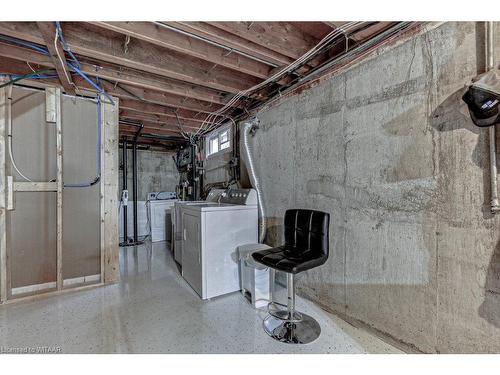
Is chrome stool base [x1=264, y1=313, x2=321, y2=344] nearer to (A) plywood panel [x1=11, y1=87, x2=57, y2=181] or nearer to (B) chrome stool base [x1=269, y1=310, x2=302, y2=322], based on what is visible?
(B) chrome stool base [x1=269, y1=310, x2=302, y2=322]

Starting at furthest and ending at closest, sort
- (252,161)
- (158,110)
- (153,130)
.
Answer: (153,130)
(158,110)
(252,161)

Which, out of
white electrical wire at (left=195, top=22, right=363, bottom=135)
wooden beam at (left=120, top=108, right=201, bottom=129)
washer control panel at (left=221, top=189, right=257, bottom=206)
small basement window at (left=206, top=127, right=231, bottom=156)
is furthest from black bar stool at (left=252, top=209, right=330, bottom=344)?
wooden beam at (left=120, top=108, right=201, bottom=129)

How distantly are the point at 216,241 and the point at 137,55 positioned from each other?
1.98 m

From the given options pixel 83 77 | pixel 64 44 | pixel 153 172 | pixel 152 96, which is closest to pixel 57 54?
pixel 64 44

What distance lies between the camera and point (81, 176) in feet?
8.73

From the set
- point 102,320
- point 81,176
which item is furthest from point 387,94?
point 81,176

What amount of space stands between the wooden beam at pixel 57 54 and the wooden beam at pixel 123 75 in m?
0.13

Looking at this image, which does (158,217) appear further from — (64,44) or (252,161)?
(64,44)

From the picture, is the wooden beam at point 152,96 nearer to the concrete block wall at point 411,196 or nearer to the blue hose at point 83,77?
the blue hose at point 83,77

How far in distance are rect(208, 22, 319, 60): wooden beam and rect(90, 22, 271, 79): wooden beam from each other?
0.37 metres

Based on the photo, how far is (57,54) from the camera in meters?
1.88

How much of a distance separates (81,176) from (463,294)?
3.63 meters
